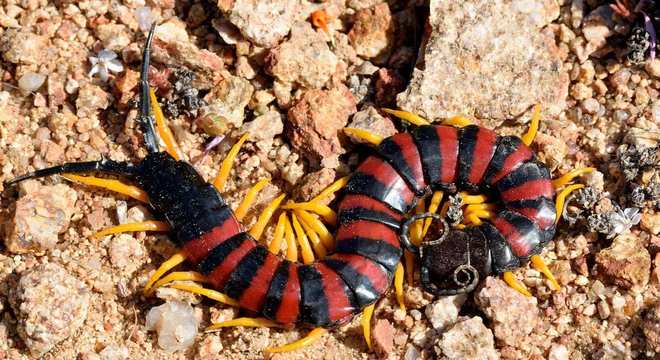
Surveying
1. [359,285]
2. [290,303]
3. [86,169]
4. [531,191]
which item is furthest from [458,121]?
[86,169]

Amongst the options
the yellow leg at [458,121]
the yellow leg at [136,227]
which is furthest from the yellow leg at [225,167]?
the yellow leg at [458,121]

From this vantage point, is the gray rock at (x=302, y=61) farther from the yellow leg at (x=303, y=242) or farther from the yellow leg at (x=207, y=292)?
the yellow leg at (x=207, y=292)

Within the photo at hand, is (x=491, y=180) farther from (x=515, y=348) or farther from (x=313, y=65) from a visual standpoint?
(x=313, y=65)

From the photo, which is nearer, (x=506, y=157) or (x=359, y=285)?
(x=359, y=285)

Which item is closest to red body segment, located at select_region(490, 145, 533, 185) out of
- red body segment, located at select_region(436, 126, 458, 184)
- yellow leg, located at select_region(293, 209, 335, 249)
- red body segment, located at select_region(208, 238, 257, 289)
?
red body segment, located at select_region(436, 126, 458, 184)

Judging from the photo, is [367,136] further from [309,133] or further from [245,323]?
[245,323]

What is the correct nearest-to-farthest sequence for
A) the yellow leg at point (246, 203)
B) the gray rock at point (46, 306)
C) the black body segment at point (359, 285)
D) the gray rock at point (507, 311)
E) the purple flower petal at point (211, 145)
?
the gray rock at point (46, 306) → the gray rock at point (507, 311) → the black body segment at point (359, 285) → the yellow leg at point (246, 203) → the purple flower petal at point (211, 145)

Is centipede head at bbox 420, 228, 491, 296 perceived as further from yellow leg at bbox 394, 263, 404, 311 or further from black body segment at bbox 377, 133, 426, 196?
black body segment at bbox 377, 133, 426, 196
